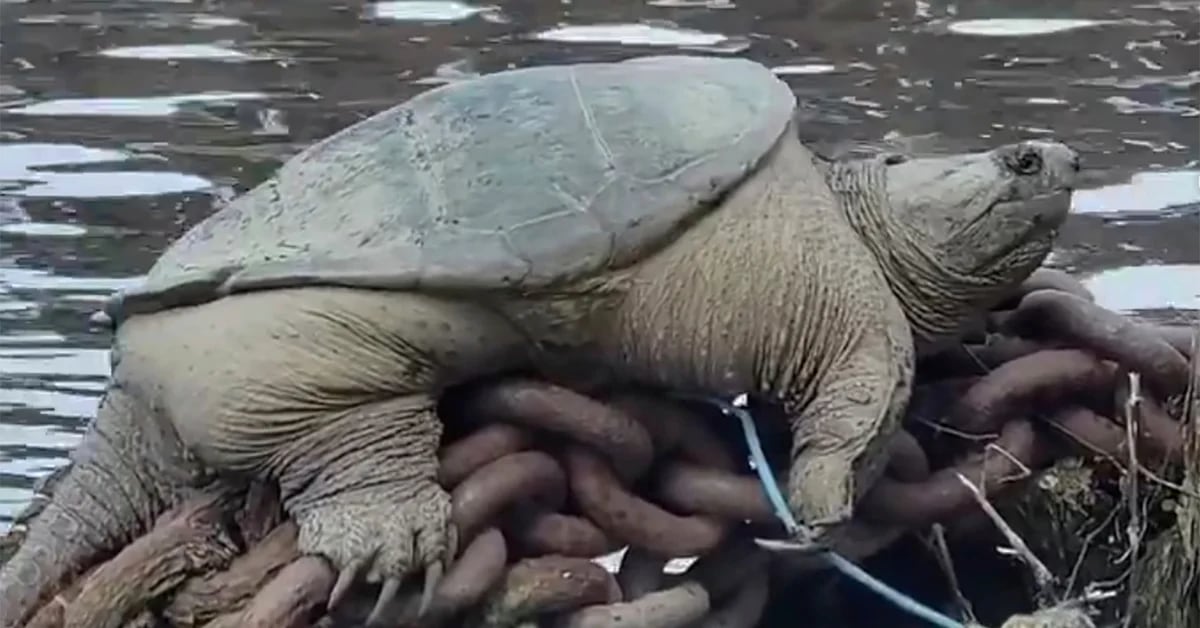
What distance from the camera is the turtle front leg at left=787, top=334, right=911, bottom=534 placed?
3.00 metres

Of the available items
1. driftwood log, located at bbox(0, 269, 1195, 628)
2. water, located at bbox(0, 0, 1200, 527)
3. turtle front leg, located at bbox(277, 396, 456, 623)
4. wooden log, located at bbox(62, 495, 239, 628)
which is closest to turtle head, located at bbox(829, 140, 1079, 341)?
driftwood log, located at bbox(0, 269, 1195, 628)

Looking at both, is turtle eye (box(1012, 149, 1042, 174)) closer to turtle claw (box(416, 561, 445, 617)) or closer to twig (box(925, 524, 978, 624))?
twig (box(925, 524, 978, 624))

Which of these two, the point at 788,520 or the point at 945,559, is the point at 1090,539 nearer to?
the point at 945,559

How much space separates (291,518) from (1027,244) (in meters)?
1.02

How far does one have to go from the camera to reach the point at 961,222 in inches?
125

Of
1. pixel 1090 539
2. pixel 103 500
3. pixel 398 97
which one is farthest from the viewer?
pixel 398 97

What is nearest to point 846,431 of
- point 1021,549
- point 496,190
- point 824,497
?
point 824,497

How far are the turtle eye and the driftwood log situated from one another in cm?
20

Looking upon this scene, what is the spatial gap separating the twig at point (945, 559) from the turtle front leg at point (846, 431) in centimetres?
18

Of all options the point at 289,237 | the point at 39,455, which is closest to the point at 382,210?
the point at 289,237

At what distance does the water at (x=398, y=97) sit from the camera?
17.8ft

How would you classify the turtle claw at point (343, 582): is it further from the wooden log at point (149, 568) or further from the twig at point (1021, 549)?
the twig at point (1021, 549)

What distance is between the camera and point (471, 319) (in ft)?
9.84

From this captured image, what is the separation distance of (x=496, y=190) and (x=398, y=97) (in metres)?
4.44
